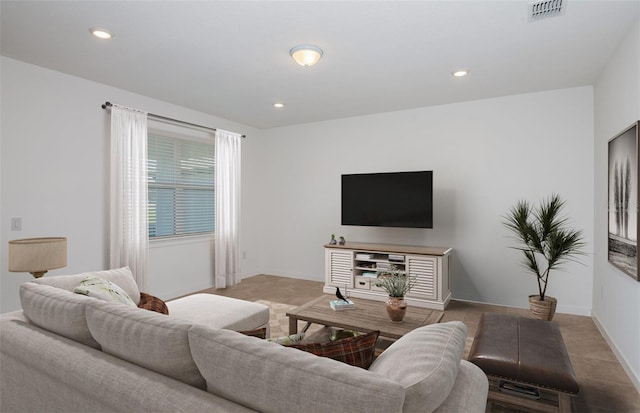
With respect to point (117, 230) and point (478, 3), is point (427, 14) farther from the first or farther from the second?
point (117, 230)

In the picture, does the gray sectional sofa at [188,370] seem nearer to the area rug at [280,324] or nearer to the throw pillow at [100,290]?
the throw pillow at [100,290]

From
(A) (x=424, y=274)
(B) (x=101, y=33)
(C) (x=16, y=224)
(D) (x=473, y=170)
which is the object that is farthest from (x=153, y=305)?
(D) (x=473, y=170)

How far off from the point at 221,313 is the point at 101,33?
2.28 metres

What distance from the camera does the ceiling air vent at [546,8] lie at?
229 cm

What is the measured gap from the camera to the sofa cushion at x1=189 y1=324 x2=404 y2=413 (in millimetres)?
900

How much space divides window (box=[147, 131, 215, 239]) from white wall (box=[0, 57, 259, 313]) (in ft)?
1.68

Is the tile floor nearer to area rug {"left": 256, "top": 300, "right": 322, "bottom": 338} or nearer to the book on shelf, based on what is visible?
area rug {"left": 256, "top": 300, "right": 322, "bottom": 338}

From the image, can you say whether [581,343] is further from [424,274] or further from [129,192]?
[129,192]

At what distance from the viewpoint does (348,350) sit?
124 cm

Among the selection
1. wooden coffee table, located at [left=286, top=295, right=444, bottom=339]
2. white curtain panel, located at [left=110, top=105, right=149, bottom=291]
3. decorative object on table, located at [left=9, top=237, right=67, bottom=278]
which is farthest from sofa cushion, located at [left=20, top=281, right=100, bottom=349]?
white curtain panel, located at [left=110, top=105, right=149, bottom=291]

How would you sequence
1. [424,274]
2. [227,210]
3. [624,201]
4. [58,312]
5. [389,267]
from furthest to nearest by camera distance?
[227,210] → [389,267] → [424,274] → [624,201] → [58,312]

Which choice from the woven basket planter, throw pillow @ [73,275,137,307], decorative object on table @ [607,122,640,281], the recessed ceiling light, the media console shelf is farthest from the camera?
the media console shelf

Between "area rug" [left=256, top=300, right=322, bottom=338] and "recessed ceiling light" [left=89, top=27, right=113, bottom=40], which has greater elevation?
"recessed ceiling light" [left=89, top=27, right=113, bottom=40]

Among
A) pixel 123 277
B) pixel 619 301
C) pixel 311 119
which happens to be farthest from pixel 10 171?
pixel 619 301
